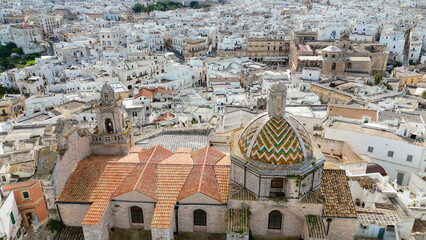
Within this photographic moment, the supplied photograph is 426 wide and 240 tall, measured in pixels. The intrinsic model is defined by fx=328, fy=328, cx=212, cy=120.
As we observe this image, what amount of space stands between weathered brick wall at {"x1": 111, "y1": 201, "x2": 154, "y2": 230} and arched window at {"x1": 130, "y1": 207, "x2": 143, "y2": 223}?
0.19 m

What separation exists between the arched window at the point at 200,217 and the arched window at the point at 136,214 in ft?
8.71

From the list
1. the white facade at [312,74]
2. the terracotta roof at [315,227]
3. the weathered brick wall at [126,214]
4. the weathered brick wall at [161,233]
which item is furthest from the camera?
the white facade at [312,74]

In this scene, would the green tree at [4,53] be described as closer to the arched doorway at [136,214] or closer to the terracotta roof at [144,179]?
the terracotta roof at [144,179]

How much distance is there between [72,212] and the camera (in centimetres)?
1562

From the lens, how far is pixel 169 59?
202 feet

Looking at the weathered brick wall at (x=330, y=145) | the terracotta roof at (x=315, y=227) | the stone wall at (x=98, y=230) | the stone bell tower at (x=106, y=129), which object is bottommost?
the weathered brick wall at (x=330, y=145)

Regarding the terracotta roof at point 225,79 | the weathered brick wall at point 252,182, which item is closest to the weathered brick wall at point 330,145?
the weathered brick wall at point 252,182

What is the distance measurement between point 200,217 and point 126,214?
11.6 feet

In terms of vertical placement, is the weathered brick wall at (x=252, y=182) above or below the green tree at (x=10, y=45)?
above

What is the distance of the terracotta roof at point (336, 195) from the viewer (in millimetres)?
14289

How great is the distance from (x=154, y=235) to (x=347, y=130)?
1795cm

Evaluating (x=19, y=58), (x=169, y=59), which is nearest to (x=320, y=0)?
(x=169, y=59)

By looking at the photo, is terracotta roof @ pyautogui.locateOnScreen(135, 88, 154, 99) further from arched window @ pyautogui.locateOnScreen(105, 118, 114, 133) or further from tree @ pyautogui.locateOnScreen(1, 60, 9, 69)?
tree @ pyautogui.locateOnScreen(1, 60, 9, 69)

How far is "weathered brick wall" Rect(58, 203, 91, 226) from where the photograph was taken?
1548cm
